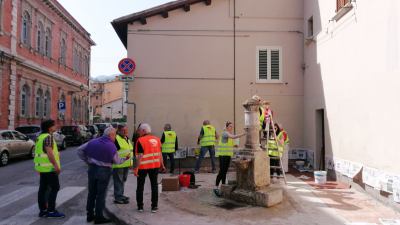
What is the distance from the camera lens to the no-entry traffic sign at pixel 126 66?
484 inches

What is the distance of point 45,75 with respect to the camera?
28391 mm

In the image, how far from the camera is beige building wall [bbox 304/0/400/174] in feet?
24.1

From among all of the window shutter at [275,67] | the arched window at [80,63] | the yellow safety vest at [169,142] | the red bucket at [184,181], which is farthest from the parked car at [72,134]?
the red bucket at [184,181]

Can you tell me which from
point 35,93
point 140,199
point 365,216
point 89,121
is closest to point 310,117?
point 365,216

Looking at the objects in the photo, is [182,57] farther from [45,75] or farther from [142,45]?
[45,75]

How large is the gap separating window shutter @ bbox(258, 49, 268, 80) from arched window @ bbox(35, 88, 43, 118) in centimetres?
2010

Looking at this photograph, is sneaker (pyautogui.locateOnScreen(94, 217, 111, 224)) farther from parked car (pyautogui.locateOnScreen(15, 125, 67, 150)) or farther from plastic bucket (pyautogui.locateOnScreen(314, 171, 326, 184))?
parked car (pyautogui.locateOnScreen(15, 125, 67, 150))

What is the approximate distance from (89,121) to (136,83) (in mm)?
32380

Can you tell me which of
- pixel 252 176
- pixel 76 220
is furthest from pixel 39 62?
pixel 252 176

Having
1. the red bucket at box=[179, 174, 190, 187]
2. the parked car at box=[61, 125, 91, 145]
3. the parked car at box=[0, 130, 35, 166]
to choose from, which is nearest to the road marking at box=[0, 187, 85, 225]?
the red bucket at box=[179, 174, 190, 187]

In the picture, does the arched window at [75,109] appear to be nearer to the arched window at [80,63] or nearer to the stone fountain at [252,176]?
the arched window at [80,63]

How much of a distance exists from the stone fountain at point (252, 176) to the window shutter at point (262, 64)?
5600mm

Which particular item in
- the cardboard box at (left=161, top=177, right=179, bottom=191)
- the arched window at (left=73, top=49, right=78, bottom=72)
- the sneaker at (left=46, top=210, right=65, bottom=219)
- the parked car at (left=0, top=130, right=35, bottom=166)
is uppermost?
the arched window at (left=73, top=49, right=78, bottom=72)

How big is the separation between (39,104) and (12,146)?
45.7ft
